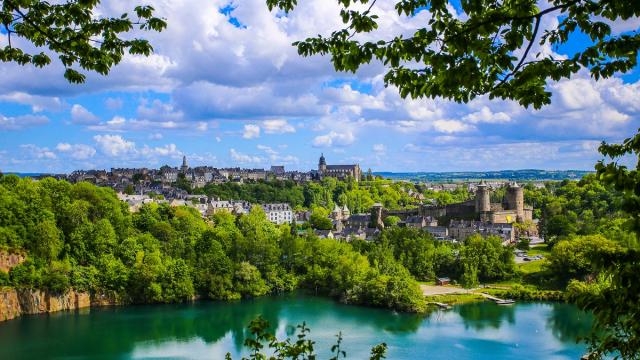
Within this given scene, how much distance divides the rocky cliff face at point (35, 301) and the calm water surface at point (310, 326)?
636 millimetres

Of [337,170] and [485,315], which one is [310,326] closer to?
[485,315]

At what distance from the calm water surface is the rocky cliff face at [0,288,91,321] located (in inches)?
25.0

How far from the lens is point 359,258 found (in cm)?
3362

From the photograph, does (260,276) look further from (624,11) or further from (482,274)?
(624,11)

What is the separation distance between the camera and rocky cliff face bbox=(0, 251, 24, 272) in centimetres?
2775

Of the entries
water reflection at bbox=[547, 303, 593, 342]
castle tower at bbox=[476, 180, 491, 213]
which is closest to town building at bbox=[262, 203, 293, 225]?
castle tower at bbox=[476, 180, 491, 213]

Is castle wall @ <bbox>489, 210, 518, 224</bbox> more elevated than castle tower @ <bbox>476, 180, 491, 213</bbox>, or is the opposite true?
castle tower @ <bbox>476, 180, 491, 213</bbox>

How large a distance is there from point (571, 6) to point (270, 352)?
18.7 metres

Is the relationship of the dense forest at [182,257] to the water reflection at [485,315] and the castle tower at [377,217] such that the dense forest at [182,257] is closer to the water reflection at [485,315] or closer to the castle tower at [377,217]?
the water reflection at [485,315]

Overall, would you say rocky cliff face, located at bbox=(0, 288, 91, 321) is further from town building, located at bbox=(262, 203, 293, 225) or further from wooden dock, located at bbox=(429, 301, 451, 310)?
town building, located at bbox=(262, 203, 293, 225)

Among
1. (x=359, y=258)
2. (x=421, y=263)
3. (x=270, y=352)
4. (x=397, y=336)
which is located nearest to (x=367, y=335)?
(x=397, y=336)

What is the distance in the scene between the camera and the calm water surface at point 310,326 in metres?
21.7

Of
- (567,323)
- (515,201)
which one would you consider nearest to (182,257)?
(567,323)

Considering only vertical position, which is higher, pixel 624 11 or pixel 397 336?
pixel 624 11
